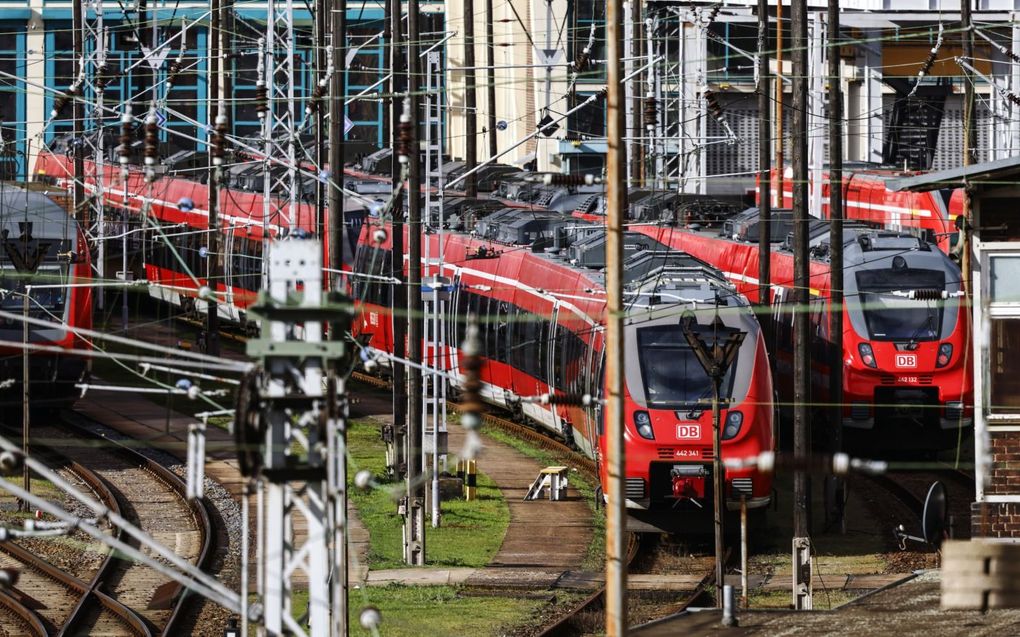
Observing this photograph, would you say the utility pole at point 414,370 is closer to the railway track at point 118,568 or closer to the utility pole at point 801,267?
the railway track at point 118,568

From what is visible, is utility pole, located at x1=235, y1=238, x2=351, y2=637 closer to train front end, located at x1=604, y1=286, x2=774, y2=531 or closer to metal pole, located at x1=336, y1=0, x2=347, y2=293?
train front end, located at x1=604, y1=286, x2=774, y2=531

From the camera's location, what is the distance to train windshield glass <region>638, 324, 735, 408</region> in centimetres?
2289

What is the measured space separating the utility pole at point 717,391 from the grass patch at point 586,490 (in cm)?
205

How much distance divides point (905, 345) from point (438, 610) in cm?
973

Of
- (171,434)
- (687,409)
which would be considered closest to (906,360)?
(687,409)

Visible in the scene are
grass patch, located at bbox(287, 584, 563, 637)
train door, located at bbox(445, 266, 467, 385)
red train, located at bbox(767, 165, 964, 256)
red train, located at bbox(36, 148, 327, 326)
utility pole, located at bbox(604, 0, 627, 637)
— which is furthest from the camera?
red train, located at bbox(36, 148, 327, 326)

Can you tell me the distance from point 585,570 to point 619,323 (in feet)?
35.7

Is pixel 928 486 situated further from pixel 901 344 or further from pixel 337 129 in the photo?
pixel 337 129

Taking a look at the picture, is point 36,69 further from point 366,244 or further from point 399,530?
point 399,530

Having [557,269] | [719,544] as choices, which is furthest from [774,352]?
[719,544]

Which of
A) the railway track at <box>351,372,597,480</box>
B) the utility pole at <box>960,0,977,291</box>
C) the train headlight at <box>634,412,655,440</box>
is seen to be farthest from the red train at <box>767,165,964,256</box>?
the train headlight at <box>634,412,655,440</box>

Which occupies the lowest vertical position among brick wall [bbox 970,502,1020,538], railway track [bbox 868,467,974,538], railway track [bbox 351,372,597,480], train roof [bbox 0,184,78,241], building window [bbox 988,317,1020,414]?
railway track [bbox 868,467,974,538]

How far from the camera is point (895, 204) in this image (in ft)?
129

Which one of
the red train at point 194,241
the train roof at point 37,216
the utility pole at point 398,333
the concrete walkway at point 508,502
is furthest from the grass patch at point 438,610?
the red train at point 194,241
